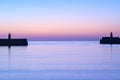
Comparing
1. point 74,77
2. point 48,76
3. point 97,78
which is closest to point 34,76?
point 48,76

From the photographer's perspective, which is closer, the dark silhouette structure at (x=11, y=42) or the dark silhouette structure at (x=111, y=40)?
the dark silhouette structure at (x=11, y=42)

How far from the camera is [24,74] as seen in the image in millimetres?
21547

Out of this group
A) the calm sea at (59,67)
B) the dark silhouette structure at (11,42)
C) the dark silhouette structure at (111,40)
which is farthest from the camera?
the dark silhouette structure at (111,40)

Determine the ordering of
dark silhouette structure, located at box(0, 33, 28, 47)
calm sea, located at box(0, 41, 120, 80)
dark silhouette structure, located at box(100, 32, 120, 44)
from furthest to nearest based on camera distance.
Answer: dark silhouette structure, located at box(100, 32, 120, 44) → dark silhouette structure, located at box(0, 33, 28, 47) → calm sea, located at box(0, 41, 120, 80)

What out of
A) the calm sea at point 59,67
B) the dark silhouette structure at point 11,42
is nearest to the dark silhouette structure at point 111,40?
the dark silhouette structure at point 11,42

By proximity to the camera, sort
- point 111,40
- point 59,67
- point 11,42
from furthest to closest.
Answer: point 111,40
point 11,42
point 59,67

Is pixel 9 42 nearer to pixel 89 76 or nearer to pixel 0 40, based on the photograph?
pixel 0 40

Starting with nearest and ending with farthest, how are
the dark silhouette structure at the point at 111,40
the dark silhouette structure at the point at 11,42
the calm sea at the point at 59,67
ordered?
1. the calm sea at the point at 59,67
2. the dark silhouette structure at the point at 11,42
3. the dark silhouette structure at the point at 111,40

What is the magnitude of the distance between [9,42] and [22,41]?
14.0 feet

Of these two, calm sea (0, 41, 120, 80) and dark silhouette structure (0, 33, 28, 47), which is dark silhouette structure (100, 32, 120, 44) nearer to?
dark silhouette structure (0, 33, 28, 47)

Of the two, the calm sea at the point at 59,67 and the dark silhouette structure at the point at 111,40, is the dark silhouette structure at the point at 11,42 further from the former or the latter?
the calm sea at the point at 59,67

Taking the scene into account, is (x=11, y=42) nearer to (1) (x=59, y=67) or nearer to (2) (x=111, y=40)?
(2) (x=111, y=40)

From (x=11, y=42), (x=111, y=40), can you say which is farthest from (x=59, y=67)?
(x=111, y=40)

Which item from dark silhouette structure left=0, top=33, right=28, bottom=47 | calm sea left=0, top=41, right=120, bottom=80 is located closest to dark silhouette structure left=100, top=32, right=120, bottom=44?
dark silhouette structure left=0, top=33, right=28, bottom=47
